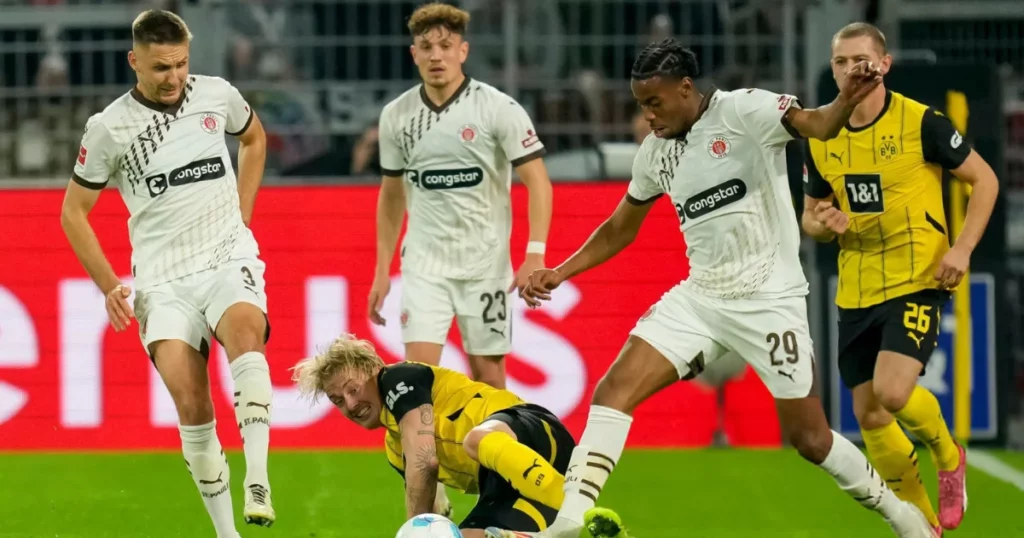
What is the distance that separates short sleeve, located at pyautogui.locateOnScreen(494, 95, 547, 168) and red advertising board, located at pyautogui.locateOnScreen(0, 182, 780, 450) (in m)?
2.62

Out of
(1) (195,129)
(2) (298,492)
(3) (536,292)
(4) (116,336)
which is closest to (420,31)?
(1) (195,129)

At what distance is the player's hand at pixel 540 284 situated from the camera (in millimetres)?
5969

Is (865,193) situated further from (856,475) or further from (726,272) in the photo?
(856,475)

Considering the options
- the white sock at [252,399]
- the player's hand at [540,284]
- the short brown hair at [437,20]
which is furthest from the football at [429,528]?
the short brown hair at [437,20]

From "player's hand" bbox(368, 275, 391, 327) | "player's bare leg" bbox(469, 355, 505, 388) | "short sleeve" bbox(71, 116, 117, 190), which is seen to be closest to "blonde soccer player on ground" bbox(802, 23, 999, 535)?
"player's bare leg" bbox(469, 355, 505, 388)

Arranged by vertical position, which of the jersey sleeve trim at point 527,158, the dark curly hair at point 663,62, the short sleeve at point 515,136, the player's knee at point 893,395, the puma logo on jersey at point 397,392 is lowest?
the player's knee at point 893,395

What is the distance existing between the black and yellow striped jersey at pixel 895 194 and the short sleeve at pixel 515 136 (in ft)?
5.00

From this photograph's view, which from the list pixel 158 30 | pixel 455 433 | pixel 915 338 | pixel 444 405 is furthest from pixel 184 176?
pixel 915 338

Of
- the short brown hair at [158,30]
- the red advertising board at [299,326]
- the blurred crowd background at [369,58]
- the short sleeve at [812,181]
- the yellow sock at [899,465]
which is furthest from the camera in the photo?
the blurred crowd background at [369,58]

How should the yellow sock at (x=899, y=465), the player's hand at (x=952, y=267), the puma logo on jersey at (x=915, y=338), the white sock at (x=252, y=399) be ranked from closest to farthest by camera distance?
1. the white sock at (x=252, y=399)
2. the player's hand at (x=952, y=267)
3. the puma logo on jersey at (x=915, y=338)
4. the yellow sock at (x=899, y=465)

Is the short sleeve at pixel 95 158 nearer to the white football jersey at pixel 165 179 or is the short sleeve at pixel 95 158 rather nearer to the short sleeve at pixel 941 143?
the white football jersey at pixel 165 179

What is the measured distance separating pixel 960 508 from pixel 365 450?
4.45 m

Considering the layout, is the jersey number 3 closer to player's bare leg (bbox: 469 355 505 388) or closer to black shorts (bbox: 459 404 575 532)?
black shorts (bbox: 459 404 575 532)

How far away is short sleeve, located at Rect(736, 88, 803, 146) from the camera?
5664 millimetres
